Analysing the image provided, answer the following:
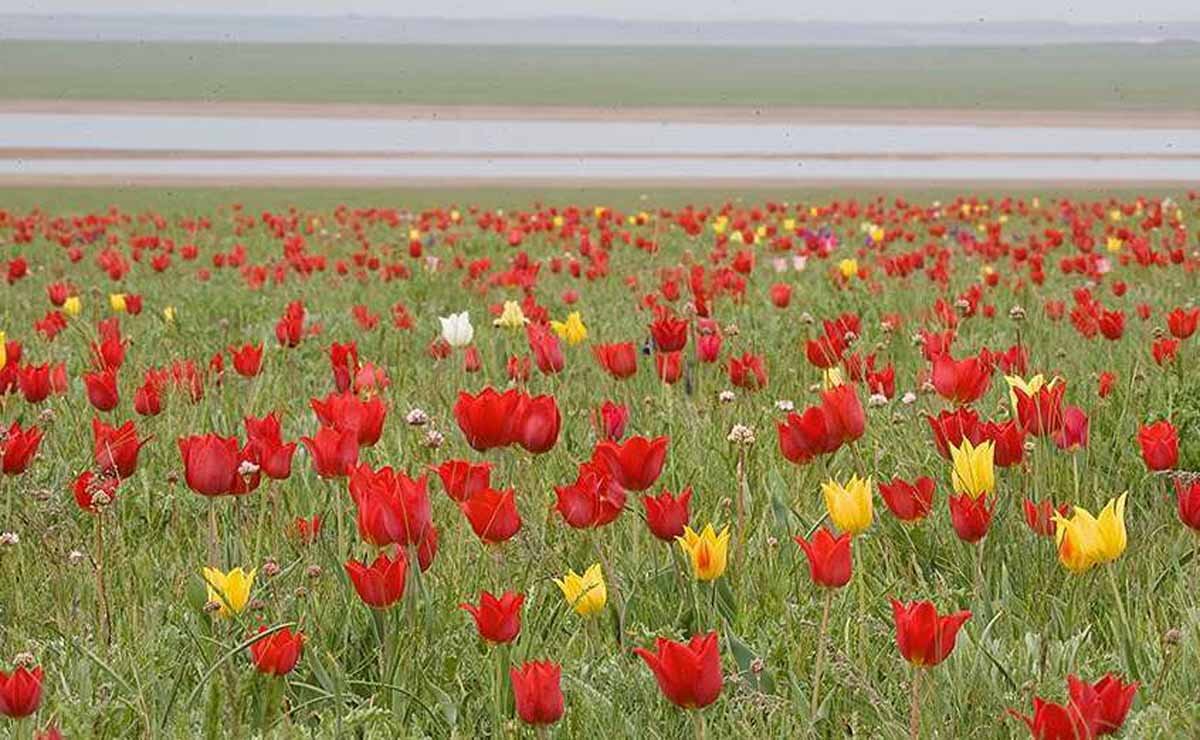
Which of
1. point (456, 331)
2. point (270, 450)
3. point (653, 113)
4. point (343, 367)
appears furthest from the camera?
point (653, 113)

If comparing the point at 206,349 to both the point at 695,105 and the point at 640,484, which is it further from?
the point at 695,105

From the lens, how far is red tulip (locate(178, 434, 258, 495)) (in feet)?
9.27

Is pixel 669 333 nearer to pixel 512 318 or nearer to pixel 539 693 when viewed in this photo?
pixel 512 318

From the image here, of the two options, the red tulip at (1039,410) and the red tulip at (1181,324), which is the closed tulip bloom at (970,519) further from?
the red tulip at (1181,324)

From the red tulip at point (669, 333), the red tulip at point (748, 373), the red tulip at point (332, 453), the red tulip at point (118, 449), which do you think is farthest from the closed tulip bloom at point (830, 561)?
the red tulip at point (748, 373)

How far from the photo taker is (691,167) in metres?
27.6

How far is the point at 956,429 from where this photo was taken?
10.2 feet

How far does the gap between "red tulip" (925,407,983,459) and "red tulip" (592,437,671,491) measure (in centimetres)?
62

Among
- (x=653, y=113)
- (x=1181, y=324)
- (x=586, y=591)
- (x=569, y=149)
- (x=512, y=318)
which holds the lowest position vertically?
(x=653, y=113)

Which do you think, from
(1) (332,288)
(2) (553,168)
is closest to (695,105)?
(2) (553,168)

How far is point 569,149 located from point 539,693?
107 ft

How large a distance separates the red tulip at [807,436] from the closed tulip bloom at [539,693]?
41.9 inches

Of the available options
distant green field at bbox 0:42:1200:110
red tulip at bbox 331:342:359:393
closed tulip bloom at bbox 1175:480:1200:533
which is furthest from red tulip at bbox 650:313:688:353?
distant green field at bbox 0:42:1200:110

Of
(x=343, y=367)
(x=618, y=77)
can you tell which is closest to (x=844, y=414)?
(x=343, y=367)
